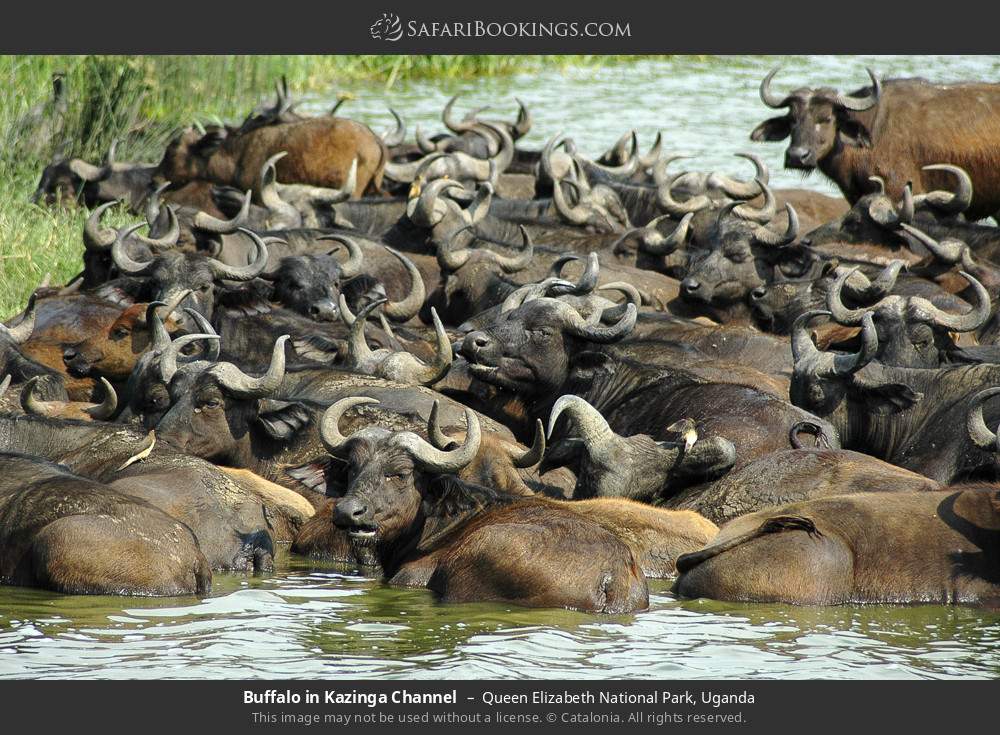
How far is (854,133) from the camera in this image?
2019cm

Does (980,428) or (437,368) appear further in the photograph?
(437,368)

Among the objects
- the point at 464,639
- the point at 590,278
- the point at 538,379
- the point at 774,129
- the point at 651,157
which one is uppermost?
the point at 651,157

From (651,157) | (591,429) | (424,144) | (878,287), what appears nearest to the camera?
(591,429)

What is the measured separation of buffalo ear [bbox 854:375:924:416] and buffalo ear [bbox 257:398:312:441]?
13.1 ft

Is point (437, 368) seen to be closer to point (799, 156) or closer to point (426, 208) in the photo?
point (426, 208)

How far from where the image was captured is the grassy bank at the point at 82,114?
19.3 meters

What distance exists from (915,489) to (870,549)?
0.96 metres

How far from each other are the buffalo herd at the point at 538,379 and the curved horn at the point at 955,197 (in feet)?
0.11

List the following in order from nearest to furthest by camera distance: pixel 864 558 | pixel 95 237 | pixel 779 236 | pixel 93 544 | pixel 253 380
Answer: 1. pixel 93 544
2. pixel 864 558
3. pixel 253 380
4. pixel 95 237
5. pixel 779 236

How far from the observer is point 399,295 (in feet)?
57.6

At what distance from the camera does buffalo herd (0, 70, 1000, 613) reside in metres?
9.77

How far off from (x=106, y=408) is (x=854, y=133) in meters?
10.4

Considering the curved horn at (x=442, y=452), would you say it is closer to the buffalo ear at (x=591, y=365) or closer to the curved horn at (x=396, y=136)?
the buffalo ear at (x=591, y=365)

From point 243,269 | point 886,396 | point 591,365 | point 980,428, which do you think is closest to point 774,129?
point 243,269
